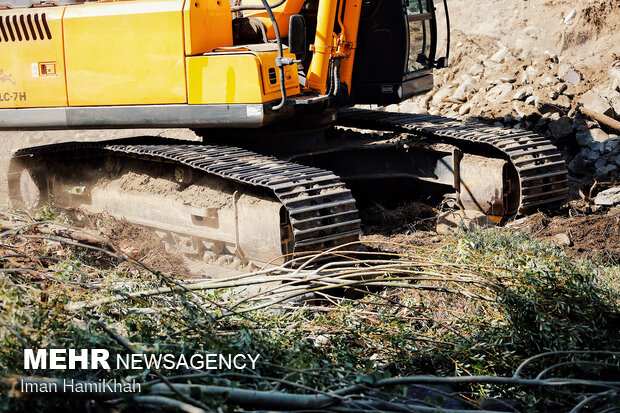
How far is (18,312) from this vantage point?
10.7ft

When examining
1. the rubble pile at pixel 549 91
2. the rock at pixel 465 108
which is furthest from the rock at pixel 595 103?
the rock at pixel 465 108

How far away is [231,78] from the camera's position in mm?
6109

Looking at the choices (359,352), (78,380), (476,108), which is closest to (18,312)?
(78,380)

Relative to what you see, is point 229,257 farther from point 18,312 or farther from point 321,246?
point 18,312

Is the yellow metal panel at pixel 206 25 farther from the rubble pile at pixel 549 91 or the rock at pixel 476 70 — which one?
the rock at pixel 476 70

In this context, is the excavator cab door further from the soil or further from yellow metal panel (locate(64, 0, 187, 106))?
the soil

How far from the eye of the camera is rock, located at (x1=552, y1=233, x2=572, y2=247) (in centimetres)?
617

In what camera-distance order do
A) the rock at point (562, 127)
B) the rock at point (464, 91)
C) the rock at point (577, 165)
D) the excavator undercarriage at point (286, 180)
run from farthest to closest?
the rock at point (464, 91)
the rock at point (562, 127)
the rock at point (577, 165)
the excavator undercarriage at point (286, 180)

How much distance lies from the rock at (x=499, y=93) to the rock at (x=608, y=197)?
2825 millimetres

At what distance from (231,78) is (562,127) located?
4.77 m

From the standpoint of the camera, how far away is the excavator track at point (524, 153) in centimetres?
661

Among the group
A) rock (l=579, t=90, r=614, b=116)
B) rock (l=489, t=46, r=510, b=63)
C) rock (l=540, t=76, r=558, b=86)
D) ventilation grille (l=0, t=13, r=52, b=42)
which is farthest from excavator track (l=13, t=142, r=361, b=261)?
rock (l=489, t=46, r=510, b=63)

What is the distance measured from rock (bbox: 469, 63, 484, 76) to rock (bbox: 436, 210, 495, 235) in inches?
199
